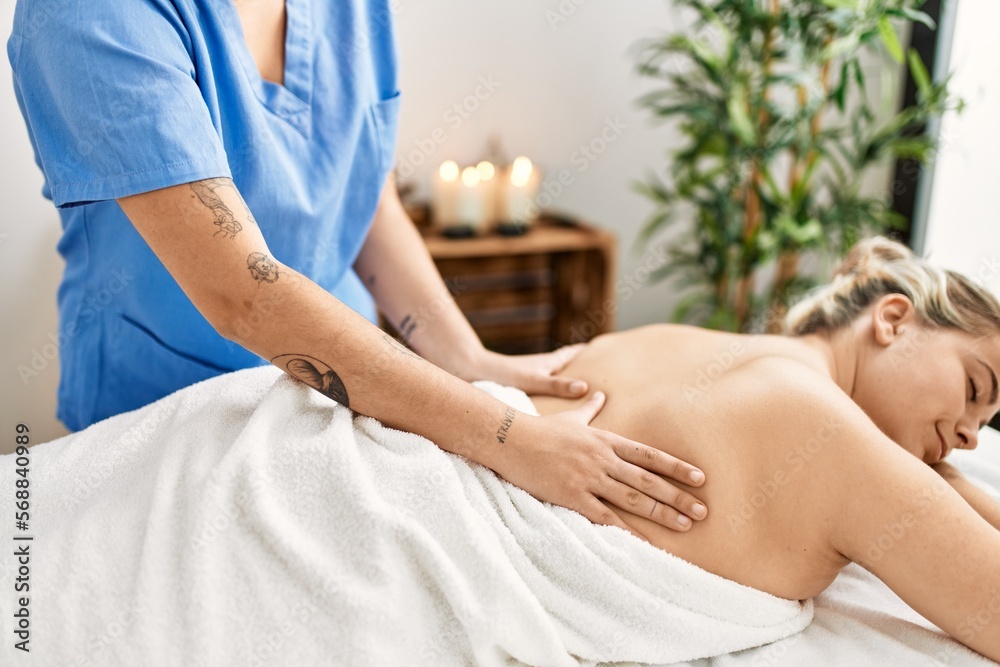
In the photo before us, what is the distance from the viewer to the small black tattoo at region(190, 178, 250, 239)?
3.07 ft

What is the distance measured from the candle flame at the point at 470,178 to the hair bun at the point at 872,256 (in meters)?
1.33

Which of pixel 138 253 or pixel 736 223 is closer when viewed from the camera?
pixel 138 253

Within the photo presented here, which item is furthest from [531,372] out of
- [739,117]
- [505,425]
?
[739,117]

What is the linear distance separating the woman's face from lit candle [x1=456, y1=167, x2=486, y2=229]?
1.52 meters

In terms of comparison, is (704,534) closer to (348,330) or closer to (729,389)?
(729,389)

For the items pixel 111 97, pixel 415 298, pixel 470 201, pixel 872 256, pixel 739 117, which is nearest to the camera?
pixel 111 97

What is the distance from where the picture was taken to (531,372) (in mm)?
1354

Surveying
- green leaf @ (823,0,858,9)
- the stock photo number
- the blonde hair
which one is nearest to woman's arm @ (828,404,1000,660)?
the blonde hair

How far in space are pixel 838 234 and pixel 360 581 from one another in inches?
84.3

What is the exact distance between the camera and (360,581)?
902mm

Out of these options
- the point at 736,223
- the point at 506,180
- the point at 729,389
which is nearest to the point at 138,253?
the point at 729,389

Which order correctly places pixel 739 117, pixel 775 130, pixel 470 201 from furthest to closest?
pixel 470 201 < pixel 775 130 < pixel 739 117

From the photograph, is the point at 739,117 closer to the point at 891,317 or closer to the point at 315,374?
the point at 891,317

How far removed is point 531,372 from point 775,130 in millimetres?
1391
